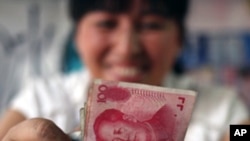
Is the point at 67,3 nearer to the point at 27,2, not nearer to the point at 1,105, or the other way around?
the point at 27,2

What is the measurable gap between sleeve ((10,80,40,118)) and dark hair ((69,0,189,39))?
15 centimetres

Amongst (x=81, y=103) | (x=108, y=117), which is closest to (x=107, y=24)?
(x=81, y=103)

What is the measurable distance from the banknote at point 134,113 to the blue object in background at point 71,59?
0.63 meters

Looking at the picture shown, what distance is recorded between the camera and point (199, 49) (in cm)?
95

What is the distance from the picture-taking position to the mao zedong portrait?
0.96 ft

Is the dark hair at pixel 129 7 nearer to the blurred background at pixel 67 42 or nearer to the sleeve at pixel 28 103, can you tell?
the blurred background at pixel 67 42

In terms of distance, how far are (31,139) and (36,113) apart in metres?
0.48

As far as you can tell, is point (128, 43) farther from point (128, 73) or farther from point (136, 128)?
point (136, 128)

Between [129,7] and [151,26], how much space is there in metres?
0.05

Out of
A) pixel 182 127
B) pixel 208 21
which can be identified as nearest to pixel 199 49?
pixel 208 21

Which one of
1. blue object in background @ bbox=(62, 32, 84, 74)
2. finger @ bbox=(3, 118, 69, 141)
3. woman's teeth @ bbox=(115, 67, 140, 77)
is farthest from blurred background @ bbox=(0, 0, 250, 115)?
finger @ bbox=(3, 118, 69, 141)

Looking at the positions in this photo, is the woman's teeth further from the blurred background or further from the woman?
the blurred background

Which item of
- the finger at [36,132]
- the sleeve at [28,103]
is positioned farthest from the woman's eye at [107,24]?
the finger at [36,132]

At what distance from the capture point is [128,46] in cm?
84
